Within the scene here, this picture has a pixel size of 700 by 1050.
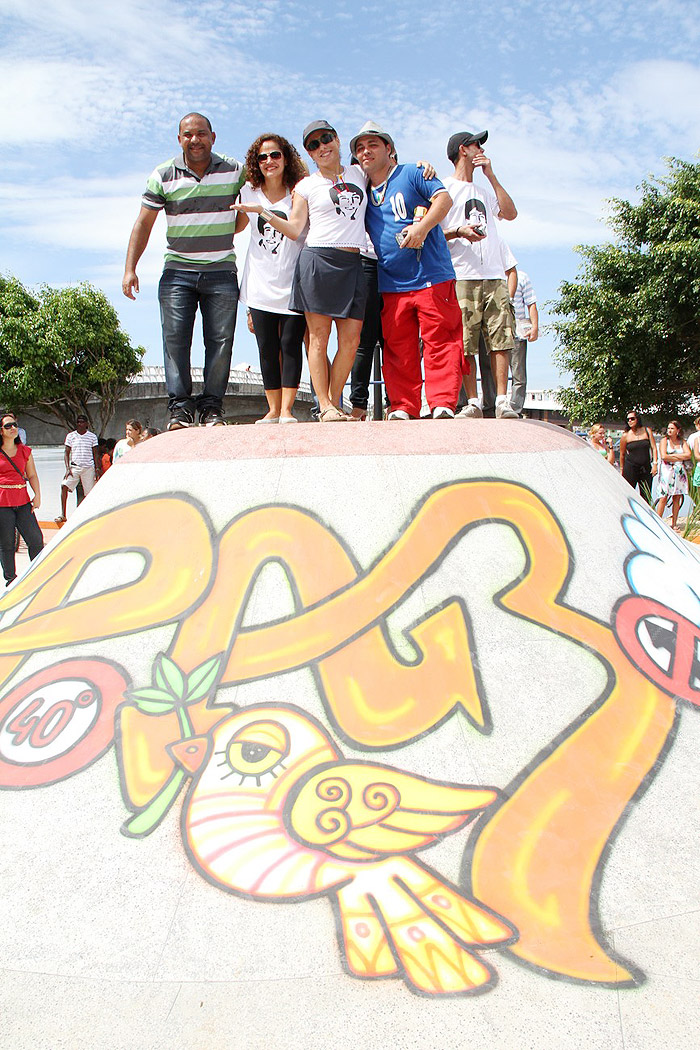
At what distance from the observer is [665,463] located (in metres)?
12.6

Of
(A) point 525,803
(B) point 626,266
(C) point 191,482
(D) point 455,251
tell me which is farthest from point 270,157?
(B) point 626,266

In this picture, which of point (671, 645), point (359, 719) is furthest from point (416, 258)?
point (359, 719)

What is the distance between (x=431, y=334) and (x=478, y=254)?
47.0 inches

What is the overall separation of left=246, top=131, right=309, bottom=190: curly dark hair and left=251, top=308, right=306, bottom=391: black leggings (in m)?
1.02

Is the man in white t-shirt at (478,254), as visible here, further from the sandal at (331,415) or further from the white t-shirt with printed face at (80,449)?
the white t-shirt with printed face at (80,449)

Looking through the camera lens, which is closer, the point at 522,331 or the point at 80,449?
the point at 522,331

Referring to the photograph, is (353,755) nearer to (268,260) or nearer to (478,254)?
(268,260)

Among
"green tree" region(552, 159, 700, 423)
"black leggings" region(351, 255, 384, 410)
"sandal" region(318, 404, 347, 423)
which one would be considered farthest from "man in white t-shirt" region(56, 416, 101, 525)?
"green tree" region(552, 159, 700, 423)

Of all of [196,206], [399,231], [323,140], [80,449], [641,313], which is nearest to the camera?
[323,140]

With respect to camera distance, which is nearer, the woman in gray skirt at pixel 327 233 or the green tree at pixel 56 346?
the woman in gray skirt at pixel 327 233

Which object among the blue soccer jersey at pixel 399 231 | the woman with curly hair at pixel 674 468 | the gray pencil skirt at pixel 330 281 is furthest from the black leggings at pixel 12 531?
the woman with curly hair at pixel 674 468

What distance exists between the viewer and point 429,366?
18.7 ft

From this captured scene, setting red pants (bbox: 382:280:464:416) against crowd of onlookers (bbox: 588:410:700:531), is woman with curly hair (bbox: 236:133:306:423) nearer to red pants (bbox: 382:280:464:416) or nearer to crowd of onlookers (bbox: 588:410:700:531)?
red pants (bbox: 382:280:464:416)

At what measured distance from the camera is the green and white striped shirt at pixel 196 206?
5824 millimetres
